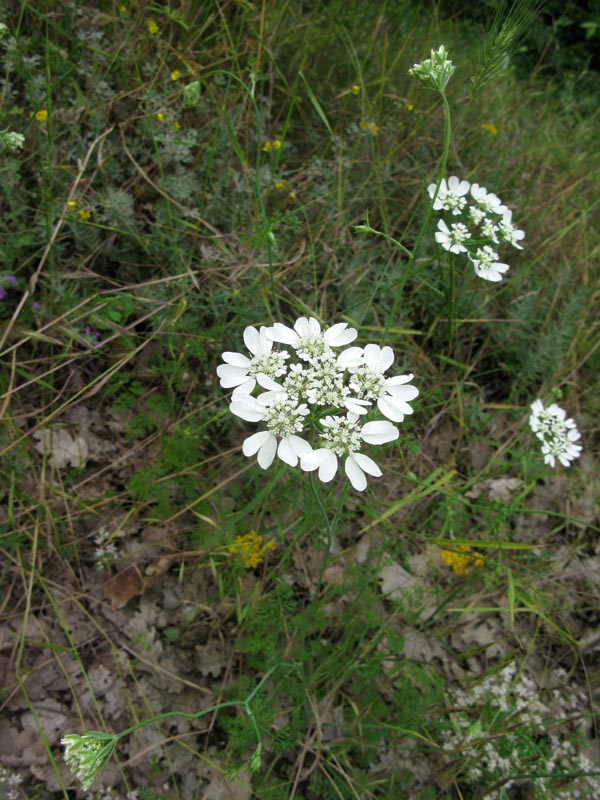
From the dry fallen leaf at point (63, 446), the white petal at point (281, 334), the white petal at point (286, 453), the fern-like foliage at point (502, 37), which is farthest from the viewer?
the dry fallen leaf at point (63, 446)

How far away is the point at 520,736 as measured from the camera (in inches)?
88.0

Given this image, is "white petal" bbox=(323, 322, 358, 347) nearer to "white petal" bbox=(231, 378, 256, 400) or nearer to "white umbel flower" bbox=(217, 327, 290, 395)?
"white umbel flower" bbox=(217, 327, 290, 395)

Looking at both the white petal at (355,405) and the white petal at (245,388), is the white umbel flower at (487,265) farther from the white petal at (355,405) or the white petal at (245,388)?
the white petal at (245,388)

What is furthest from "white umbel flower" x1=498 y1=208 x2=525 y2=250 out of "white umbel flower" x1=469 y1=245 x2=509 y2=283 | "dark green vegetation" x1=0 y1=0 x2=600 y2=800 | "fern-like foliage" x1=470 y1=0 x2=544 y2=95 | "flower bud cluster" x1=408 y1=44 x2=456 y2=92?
"flower bud cluster" x1=408 y1=44 x2=456 y2=92

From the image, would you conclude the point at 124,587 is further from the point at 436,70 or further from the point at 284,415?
the point at 436,70

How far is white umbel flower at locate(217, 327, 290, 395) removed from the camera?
1701 mm

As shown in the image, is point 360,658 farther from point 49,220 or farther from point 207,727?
point 49,220

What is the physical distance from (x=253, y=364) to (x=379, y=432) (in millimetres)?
436

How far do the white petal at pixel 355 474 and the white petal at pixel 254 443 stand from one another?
0.81 feet

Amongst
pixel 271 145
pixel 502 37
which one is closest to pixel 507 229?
pixel 502 37

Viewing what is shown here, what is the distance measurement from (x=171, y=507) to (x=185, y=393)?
565mm

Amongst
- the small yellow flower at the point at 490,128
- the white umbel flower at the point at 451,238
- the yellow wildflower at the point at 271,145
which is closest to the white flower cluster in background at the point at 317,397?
the white umbel flower at the point at 451,238

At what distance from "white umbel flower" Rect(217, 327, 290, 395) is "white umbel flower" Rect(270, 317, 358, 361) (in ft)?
0.14

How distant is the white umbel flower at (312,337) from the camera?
1700mm
